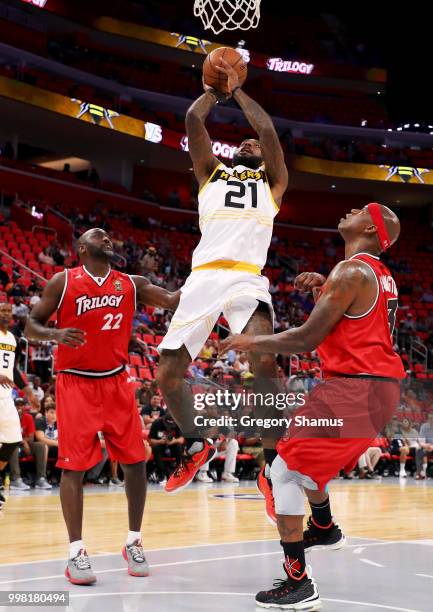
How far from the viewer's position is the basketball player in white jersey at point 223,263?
5.21 meters

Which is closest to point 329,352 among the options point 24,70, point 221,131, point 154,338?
point 154,338

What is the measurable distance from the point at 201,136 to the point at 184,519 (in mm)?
4933

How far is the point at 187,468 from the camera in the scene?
5.50 metres

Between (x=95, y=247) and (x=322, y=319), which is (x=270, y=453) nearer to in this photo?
(x=322, y=319)

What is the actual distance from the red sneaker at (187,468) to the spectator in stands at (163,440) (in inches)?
280

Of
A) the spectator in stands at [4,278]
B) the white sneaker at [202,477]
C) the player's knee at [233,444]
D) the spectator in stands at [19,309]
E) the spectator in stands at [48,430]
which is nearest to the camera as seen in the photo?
the spectator in stands at [48,430]

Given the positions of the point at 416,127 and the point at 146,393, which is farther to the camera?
the point at 416,127

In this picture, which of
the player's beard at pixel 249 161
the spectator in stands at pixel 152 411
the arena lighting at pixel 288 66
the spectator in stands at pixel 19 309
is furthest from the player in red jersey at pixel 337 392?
the arena lighting at pixel 288 66

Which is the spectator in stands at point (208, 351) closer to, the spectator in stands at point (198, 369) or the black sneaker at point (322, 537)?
the spectator in stands at point (198, 369)

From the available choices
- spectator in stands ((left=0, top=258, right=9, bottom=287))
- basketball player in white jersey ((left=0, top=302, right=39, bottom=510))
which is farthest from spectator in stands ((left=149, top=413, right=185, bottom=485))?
spectator in stands ((left=0, top=258, right=9, bottom=287))

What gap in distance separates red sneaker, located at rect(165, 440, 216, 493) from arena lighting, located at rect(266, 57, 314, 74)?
30.3 m

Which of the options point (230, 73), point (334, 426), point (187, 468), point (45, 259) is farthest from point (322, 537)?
point (45, 259)

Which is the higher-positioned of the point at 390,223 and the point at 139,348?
the point at 390,223

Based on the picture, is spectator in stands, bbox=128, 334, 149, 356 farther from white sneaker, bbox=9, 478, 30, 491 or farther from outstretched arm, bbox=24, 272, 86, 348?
outstretched arm, bbox=24, 272, 86, 348
